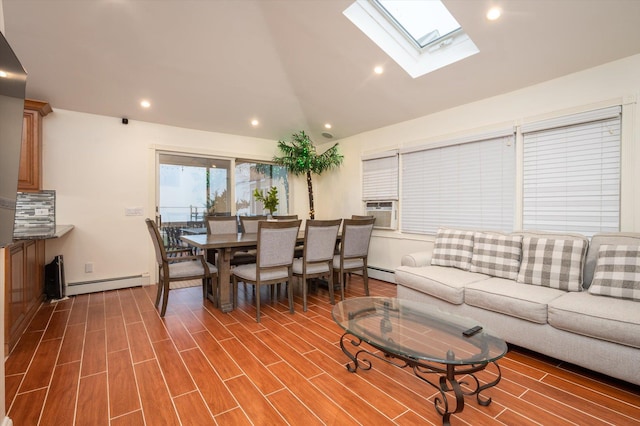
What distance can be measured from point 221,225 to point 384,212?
8.20 feet

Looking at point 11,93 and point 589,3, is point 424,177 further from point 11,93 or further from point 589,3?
point 11,93

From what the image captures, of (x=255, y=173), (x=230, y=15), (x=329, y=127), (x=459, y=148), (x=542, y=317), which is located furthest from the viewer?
(x=255, y=173)

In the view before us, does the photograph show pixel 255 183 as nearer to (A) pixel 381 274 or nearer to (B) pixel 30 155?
(A) pixel 381 274

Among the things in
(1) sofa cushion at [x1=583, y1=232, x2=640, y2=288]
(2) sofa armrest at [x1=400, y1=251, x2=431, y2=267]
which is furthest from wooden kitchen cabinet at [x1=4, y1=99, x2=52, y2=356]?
(1) sofa cushion at [x1=583, y1=232, x2=640, y2=288]

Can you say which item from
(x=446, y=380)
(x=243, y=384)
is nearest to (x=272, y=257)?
(x=243, y=384)

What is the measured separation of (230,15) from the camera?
9.66 feet

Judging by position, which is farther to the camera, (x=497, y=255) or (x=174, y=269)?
(x=174, y=269)

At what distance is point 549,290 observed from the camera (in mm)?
2436

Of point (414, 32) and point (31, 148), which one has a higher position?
point (414, 32)

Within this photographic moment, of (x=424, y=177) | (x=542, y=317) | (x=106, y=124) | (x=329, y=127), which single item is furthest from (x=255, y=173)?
(x=542, y=317)

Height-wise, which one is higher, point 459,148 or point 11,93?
point 459,148

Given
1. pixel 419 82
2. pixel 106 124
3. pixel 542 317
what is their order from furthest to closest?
pixel 106 124
pixel 419 82
pixel 542 317

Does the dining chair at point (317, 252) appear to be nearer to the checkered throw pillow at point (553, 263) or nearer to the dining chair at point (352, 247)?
the dining chair at point (352, 247)

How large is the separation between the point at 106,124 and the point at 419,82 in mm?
4179
